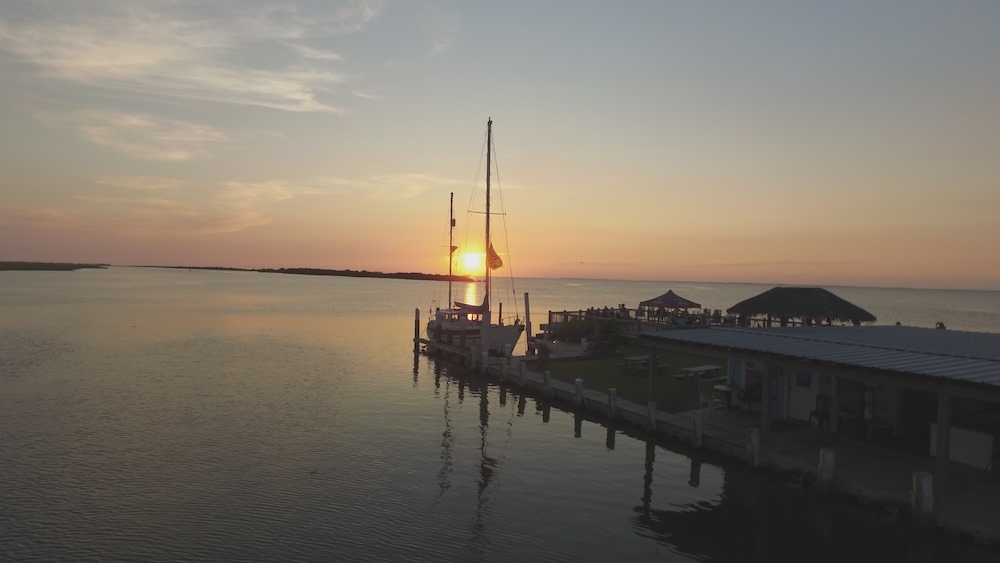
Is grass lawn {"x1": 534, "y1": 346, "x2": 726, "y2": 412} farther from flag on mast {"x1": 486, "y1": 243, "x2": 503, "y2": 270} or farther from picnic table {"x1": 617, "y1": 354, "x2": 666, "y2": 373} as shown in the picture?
flag on mast {"x1": 486, "y1": 243, "x2": 503, "y2": 270}

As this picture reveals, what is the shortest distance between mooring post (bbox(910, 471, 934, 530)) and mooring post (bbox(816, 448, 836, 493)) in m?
1.86

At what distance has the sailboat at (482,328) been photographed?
3906cm

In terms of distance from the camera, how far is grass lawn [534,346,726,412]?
80.9 ft

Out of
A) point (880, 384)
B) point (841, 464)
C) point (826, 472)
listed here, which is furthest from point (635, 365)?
point (880, 384)

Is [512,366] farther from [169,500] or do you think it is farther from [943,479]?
[943,479]

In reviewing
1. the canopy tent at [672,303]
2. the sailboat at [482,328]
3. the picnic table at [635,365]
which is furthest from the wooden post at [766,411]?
the canopy tent at [672,303]

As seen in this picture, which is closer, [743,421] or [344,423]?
[743,421]

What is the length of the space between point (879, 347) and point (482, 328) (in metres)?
24.7

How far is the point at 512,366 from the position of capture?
33156mm

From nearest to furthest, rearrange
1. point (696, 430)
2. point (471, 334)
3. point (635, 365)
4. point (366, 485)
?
point (366, 485), point (696, 430), point (635, 365), point (471, 334)

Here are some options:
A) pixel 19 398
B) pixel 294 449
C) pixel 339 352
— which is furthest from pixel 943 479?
pixel 339 352

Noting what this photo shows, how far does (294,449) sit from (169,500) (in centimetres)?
518

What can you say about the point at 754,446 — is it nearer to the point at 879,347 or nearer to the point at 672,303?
the point at 879,347

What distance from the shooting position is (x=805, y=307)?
1170 inches
